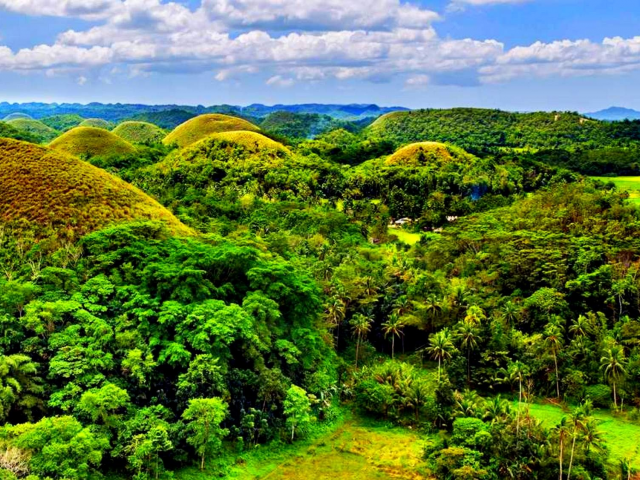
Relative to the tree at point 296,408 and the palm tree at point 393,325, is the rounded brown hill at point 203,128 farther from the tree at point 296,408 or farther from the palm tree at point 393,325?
the tree at point 296,408

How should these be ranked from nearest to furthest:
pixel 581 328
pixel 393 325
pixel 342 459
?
pixel 342 459
pixel 581 328
pixel 393 325

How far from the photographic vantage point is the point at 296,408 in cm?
3005

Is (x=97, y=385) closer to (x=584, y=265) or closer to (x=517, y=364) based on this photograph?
(x=517, y=364)

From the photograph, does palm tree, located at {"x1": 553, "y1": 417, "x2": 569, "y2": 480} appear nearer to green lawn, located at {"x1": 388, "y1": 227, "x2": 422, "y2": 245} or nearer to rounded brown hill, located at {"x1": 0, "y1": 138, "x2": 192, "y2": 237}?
rounded brown hill, located at {"x1": 0, "y1": 138, "x2": 192, "y2": 237}

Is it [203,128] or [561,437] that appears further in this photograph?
[203,128]

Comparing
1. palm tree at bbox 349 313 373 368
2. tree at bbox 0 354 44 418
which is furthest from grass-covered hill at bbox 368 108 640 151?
tree at bbox 0 354 44 418

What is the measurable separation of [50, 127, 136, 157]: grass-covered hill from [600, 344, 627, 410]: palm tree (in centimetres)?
10842

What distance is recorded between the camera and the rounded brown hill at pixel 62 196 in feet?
136

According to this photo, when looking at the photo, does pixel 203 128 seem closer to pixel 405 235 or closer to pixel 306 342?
pixel 405 235

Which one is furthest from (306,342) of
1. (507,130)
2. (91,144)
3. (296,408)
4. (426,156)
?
(507,130)

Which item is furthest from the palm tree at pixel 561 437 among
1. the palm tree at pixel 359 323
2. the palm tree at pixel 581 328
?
the palm tree at pixel 359 323

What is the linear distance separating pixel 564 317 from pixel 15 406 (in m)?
34.5

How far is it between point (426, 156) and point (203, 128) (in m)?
65.2

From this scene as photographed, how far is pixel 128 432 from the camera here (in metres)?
25.5
